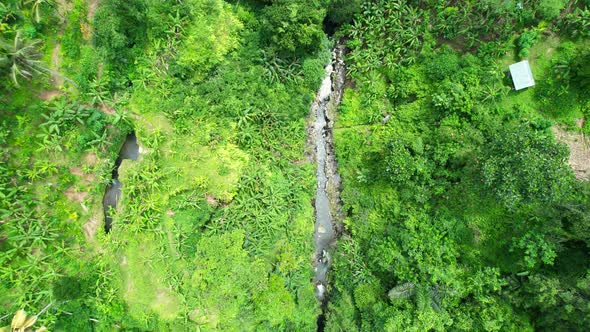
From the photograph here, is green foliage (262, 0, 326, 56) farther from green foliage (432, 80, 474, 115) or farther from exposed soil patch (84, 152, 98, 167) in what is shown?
exposed soil patch (84, 152, 98, 167)

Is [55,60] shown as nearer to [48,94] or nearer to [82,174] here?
[48,94]

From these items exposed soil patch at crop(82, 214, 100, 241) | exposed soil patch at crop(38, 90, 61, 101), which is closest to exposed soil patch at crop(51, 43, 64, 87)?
exposed soil patch at crop(38, 90, 61, 101)

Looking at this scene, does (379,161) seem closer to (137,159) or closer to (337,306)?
(337,306)

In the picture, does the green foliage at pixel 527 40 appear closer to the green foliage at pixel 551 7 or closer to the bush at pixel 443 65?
the green foliage at pixel 551 7

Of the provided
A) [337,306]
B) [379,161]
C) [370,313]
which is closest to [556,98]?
[379,161]

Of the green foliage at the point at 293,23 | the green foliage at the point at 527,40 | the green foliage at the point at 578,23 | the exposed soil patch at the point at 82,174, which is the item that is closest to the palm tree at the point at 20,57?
the exposed soil patch at the point at 82,174
